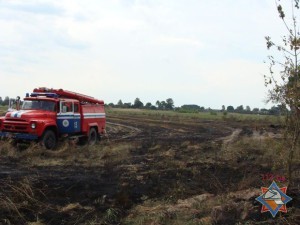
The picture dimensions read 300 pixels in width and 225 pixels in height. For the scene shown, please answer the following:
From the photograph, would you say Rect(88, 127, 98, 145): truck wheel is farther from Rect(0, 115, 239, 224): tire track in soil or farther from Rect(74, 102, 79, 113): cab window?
Rect(0, 115, 239, 224): tire track in soil

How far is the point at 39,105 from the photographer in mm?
17812

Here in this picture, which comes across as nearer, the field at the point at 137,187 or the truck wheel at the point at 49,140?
the field at the point at 137,187

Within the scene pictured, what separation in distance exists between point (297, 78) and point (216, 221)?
2.50 metres

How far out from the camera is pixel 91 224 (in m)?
6.98

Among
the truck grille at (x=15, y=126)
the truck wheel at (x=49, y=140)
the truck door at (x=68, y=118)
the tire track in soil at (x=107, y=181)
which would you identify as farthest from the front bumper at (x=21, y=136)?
the tire track in soil at (x=107, y=181)

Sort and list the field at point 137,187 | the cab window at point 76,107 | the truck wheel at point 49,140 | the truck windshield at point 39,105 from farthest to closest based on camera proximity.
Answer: the cab window at point 76,107 → the truck windshield at point 39,105 → the truck wheel at point 49,140 → the field at point 137,187

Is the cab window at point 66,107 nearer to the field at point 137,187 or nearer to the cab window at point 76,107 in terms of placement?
the cab window at point 76,107

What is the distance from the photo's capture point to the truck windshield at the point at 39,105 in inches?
698

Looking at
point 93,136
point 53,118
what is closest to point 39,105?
point 53,118

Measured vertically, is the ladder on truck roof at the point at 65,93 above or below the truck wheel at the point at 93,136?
above

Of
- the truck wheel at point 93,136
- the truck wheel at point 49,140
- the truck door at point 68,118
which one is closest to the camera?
the truck wheel at point 49,140

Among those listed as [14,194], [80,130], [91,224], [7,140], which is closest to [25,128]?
[7,140]

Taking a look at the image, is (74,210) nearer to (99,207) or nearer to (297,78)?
(99,207)

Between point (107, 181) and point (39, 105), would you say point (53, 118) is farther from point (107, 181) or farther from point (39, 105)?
point (107, 181)
